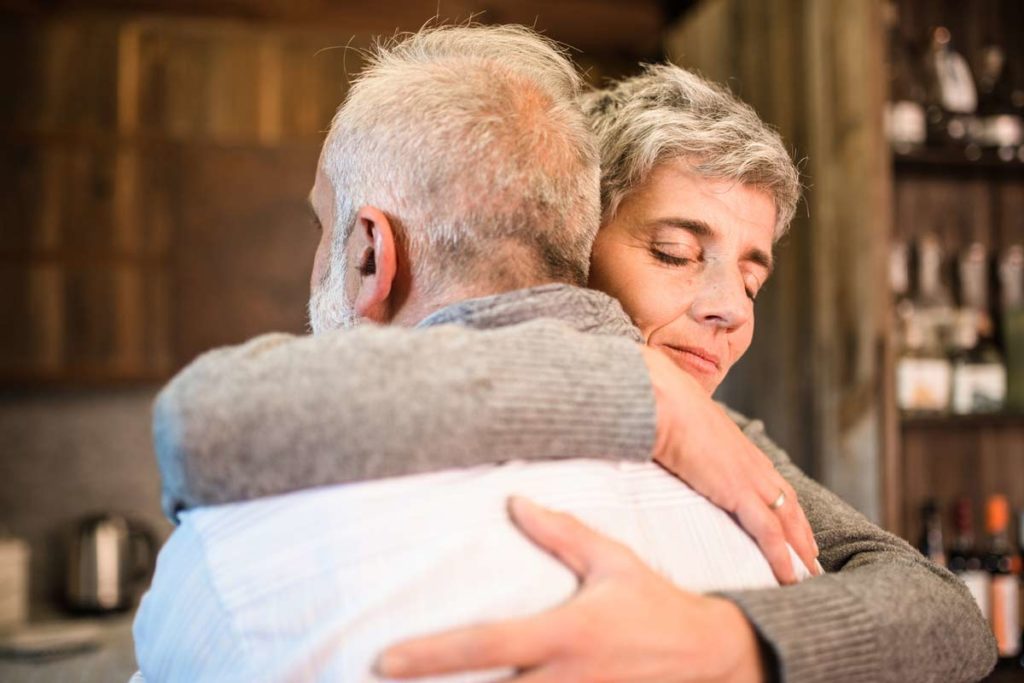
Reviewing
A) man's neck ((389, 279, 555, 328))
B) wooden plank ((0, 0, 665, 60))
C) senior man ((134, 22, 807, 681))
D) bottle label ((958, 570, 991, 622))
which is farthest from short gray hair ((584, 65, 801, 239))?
wooden plank ((0, 0, 665, 60))

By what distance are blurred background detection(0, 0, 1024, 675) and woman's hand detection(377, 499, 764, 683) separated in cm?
185

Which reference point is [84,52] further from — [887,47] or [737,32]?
→ [887,47]

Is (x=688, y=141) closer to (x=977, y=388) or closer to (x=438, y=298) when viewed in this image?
(x=438, y=298)

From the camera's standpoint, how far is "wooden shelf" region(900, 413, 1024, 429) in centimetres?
256

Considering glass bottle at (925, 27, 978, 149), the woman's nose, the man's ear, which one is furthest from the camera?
glass bottle at (925, 27, 978, 149)

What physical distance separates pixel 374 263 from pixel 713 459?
1.15 feet

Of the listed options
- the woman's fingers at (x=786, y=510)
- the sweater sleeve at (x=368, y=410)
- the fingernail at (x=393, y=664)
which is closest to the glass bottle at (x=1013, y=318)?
the woman's fingers at (x=786, y=510)

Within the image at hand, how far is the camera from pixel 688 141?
121 cm

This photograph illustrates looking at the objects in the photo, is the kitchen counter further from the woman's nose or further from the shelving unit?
the shelving unit

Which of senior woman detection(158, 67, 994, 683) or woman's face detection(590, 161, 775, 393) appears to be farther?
woman's face detection(590, 161, 775, 393)

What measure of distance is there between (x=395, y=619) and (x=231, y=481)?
16 cm

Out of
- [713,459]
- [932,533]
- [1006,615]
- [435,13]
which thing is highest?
[435,13]

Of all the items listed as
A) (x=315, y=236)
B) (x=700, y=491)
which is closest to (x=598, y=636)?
(x=700, y=491)

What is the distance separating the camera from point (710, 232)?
3.93ft
